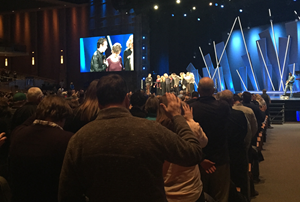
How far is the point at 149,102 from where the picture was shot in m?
2.46

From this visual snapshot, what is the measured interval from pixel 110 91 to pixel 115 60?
52.5 feet

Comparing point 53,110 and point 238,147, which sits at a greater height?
point 53,110

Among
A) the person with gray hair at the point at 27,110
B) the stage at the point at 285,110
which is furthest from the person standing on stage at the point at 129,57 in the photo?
the person with gray hair at the point at 27,110

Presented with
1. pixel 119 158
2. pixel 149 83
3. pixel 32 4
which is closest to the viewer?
pixel 119 158

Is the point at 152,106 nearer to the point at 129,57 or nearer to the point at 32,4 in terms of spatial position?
the point at 129,57

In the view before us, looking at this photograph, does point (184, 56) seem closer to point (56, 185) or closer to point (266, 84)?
point (266, 84)

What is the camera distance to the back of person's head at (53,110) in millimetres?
1679

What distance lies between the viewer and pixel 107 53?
17.5 meters

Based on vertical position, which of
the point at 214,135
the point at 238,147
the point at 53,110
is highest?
the point at 53,110

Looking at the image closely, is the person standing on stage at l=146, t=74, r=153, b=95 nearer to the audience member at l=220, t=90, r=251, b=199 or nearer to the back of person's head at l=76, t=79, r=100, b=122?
the audience member at l=220, t=90, r=251, b=199

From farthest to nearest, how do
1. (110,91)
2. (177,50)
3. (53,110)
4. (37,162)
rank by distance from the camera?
(177,50)
(53,110)
(37,162)
(110,91)

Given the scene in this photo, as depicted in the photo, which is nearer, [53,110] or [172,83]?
[53,110]

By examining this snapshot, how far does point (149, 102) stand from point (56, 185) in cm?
113

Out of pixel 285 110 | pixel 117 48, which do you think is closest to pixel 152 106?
pixel 285 110
